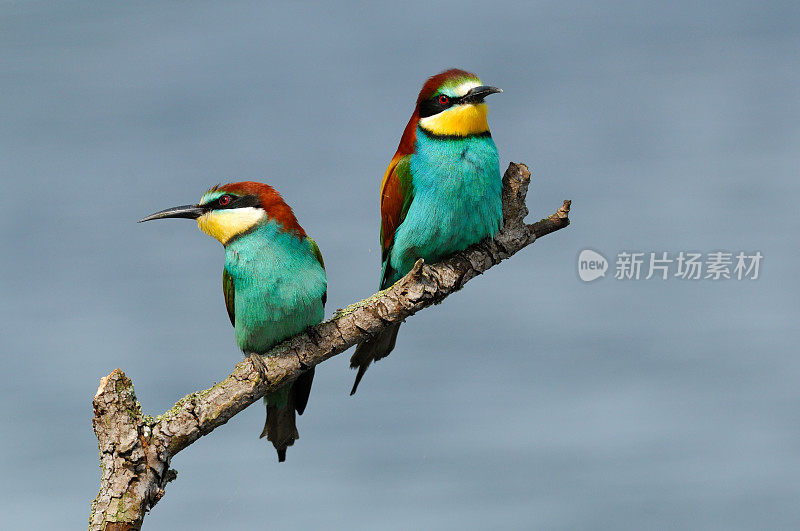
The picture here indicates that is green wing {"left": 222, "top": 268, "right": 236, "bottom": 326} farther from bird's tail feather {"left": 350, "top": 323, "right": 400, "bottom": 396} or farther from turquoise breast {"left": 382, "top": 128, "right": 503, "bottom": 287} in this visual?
turquoise breast {"left": 382, "top": 128, "right": 503, "bottom": 287}

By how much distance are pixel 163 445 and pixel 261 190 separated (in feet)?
5.26

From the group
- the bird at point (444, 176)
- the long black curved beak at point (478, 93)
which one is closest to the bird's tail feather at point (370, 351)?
the bird at point (444, 176)

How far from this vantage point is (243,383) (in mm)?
6008

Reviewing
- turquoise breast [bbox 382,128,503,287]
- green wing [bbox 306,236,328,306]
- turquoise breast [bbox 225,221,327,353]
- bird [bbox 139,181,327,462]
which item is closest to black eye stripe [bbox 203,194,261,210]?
bird [bbox 139,181,327,462]

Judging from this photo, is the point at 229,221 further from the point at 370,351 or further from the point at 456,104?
the point at 456,104

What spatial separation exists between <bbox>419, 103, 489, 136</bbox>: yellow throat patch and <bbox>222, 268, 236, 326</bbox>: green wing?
5.12 ft

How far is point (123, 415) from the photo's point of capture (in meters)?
5.68

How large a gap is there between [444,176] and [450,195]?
4.8 inches

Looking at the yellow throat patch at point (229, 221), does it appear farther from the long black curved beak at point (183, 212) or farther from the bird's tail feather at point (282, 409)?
the bird's tail feather at point (282, 409)

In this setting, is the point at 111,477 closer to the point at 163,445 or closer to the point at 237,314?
the point at 163,445

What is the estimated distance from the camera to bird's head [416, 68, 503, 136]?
6160 mm

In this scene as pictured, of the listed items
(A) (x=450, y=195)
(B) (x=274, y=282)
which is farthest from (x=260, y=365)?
(A) (x=450, y=195)

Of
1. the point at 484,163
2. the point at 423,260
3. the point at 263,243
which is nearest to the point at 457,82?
the point at 484,163

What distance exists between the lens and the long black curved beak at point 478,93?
6.12 metres
